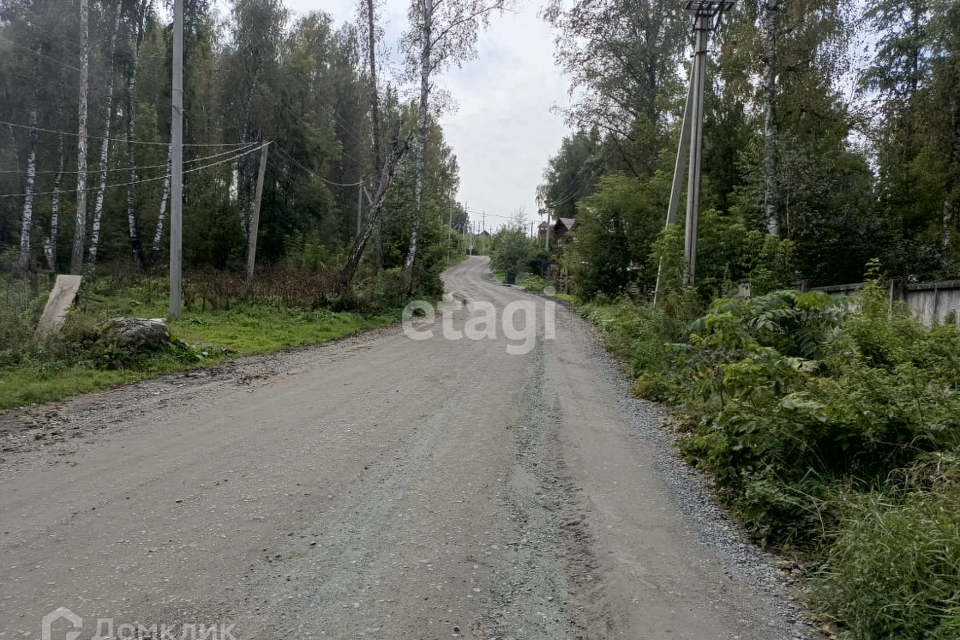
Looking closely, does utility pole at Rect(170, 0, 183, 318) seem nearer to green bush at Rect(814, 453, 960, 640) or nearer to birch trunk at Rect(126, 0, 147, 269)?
birch trunk at Rect(126, 0, 147, 269)

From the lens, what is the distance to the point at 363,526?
4.15 meters

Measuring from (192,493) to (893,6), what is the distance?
23953 millimetres

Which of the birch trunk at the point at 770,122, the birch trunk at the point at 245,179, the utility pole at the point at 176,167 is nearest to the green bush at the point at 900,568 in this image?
the birch trunk at the point at 770,122

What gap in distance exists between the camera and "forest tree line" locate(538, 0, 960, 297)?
15.1 meters

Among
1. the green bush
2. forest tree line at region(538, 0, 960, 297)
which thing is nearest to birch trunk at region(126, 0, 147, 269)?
forest tree line at region(538, 0, 960, 297)

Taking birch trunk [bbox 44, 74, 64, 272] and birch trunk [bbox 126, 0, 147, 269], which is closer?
birch trunk [bbox 126, 0, 147, 269]

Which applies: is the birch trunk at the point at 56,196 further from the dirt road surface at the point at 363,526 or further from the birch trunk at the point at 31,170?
the dirt road surface at the point at 363,526

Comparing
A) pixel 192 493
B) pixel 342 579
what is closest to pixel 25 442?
pixel 192 493

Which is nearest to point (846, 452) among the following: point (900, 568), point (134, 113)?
point (900, 568)

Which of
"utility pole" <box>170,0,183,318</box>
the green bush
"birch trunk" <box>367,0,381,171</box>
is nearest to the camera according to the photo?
the green bush

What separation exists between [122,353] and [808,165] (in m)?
16.4

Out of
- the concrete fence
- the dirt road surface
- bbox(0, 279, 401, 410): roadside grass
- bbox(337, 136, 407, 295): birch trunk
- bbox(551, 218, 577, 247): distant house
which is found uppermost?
bbox(551, 218, 577, 247): distant house

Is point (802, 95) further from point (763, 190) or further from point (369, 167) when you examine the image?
point (369, 167)

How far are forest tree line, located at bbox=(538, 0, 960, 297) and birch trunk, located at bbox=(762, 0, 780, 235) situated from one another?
3 centimetres
